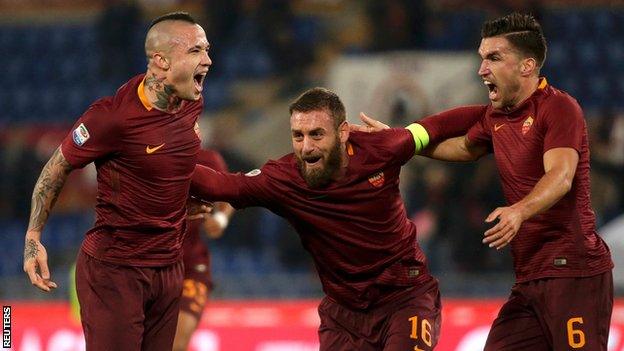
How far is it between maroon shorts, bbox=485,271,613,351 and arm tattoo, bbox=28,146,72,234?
6.39 feet

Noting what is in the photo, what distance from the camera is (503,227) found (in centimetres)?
397

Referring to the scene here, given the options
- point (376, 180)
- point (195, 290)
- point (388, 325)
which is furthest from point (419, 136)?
point (195, 290)

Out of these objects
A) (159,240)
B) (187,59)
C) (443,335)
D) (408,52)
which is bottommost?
(443,335)

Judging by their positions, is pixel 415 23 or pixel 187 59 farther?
pixel 415 23

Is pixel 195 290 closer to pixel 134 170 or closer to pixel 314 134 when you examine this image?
pixel 134 170

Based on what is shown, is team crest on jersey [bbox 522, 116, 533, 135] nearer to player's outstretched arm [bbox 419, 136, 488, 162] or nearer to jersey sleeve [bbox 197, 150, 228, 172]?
player's outstretched arm [bbox 419, 136, 488, 162]

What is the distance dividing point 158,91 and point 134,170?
0.35m

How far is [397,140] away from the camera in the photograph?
4.82 meters

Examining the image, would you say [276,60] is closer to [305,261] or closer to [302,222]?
[305,261]

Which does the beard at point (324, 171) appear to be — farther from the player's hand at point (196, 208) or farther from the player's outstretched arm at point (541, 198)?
the player's outstretched arm at point (541, 198)

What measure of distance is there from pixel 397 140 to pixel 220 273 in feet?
19.3

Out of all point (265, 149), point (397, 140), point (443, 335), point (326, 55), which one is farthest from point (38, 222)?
point (326, 55)

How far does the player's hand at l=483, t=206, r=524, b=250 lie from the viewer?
12.9 feet

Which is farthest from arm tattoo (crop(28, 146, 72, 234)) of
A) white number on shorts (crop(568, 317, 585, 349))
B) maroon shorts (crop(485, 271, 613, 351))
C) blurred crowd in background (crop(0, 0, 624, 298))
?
blurred crowd in background (crop(0, 0, 624, 298))
